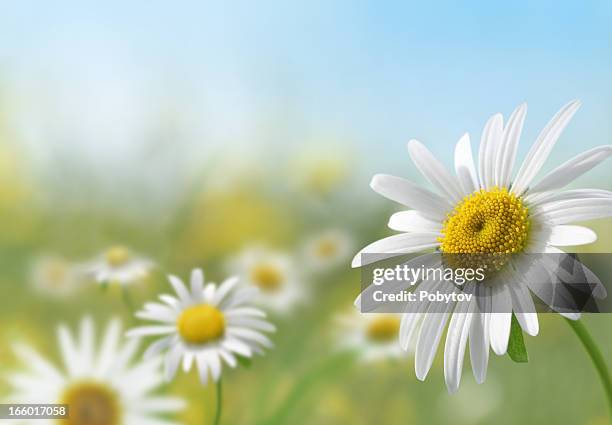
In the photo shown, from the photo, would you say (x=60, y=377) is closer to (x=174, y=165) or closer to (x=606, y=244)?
(x=174, y=165)

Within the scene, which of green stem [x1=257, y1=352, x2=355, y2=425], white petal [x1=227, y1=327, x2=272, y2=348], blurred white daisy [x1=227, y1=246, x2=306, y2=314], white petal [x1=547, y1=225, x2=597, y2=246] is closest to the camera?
white petal [x1=547, y1=225, x2=597, y2=246]

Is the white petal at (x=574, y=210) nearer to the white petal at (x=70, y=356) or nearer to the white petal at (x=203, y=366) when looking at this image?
the white petal at (x=203, y=366)

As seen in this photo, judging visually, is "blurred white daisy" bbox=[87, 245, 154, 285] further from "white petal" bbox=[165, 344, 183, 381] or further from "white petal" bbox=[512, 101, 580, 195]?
"white petal" bbox=[512, 101, 580, 195]

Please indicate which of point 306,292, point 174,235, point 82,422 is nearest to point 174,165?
point 174,235

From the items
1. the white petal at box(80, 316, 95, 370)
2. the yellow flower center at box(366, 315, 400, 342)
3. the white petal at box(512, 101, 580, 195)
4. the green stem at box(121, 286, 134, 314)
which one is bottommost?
the white petal at box(512, 101, 580, 195)

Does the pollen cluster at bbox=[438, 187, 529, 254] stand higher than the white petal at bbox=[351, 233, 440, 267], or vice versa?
the white petal at bbox=[351, 233, 440, 267]

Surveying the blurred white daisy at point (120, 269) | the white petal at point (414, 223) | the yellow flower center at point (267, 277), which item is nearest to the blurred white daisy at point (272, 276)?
the yellow flower center at point (267, 277)

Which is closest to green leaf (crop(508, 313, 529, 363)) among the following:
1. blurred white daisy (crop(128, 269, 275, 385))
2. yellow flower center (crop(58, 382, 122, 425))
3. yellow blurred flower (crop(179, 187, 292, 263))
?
blurred white daisy (crop(128, 269, 275, 385))
